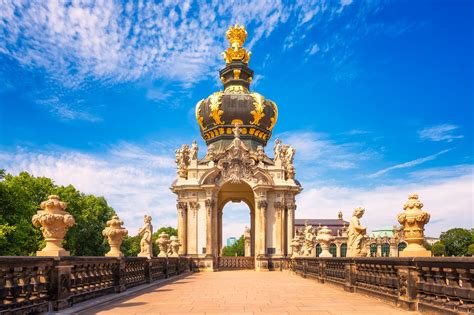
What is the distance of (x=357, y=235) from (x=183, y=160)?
2273 centimetres

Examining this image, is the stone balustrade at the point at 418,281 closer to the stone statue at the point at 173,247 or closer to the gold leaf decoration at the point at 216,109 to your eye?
the stone statue at the point at 173,247

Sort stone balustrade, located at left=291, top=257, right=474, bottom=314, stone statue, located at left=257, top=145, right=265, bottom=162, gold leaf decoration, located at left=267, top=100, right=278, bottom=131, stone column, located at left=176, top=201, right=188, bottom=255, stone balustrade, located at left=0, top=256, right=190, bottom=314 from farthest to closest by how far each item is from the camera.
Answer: gold leaf decoration, located at left=267, top=100, right=278, bottom=131 → stone statue, located at left=257, top=145, right=265, bottom=162 → stone column, located at left=176, top=201, right=188, bottom=255 → stone balustrade, located at left=0, top=256, right=190, bottom=314 → stone balustrade, located at left=291, top=257, right=474, bottom=314

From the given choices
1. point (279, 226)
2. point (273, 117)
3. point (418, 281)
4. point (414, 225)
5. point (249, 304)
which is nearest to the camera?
point (418, 281)

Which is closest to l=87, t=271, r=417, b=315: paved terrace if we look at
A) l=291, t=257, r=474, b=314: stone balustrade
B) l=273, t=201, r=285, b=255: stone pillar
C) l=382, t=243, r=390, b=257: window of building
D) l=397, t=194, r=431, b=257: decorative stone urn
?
l=291, t=257, r=474, b=314: stone balustrade

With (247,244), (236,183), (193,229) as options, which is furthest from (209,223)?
(247,244)

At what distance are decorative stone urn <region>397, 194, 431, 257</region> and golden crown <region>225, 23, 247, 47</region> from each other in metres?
35.8

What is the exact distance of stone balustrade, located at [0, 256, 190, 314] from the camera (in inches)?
364

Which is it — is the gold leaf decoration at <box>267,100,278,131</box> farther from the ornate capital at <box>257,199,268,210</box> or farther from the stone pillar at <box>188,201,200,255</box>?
the stone pillar at <box>188,201,200,255</box>

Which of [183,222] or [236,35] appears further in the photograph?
[236,35]

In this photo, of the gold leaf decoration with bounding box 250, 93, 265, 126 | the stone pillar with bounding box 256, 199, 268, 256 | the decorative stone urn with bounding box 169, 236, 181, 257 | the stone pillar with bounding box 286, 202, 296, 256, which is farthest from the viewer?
the gold leaf decoration with bounding box 250, 93, 265, 126

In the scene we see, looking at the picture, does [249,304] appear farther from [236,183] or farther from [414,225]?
[236,183]

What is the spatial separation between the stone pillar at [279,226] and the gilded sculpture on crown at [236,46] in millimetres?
15208

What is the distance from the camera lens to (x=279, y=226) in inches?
1427

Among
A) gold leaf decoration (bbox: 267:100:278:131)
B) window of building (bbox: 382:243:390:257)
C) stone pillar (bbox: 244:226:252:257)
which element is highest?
gold leaf decoration (bbox: 267:100:278:131)
